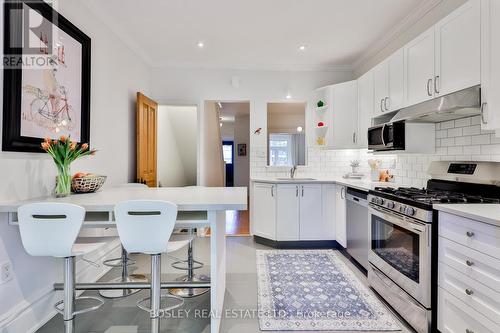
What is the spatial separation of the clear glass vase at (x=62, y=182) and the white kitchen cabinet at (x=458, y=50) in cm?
308

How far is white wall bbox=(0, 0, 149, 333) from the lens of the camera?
1.90m

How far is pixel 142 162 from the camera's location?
3.82 metres

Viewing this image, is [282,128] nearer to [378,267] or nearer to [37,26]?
[378,267]

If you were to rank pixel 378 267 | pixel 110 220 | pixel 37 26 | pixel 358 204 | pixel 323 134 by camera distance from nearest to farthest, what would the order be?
pixel 110 220 → pixel 37 26 → pixel 378 267 → pixel 358 204 → pixel 323 134

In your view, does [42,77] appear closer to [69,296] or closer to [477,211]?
[69,296]

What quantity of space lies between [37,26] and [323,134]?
3648 millimetres

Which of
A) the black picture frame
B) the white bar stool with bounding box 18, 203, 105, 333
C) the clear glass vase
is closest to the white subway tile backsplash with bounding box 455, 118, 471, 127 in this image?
the white bar stool with bounding box 18, 203, 105, 333

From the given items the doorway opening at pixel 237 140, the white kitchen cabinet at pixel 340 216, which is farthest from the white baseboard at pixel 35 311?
the doorway opening at pixel 237 140

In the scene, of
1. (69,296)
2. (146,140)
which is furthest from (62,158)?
(146,140)

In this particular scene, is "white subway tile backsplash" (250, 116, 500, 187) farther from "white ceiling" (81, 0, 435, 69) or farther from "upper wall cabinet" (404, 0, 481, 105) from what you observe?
"white ceiling" (81, 0, 435, 69)

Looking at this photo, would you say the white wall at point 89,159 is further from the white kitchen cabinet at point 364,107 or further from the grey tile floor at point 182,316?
the white kitchen cabinet at point 364,107

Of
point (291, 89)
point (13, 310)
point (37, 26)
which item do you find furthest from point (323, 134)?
point (13, 310)

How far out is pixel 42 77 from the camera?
7.02 feet

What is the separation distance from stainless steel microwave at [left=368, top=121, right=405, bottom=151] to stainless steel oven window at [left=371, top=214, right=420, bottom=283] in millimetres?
745
